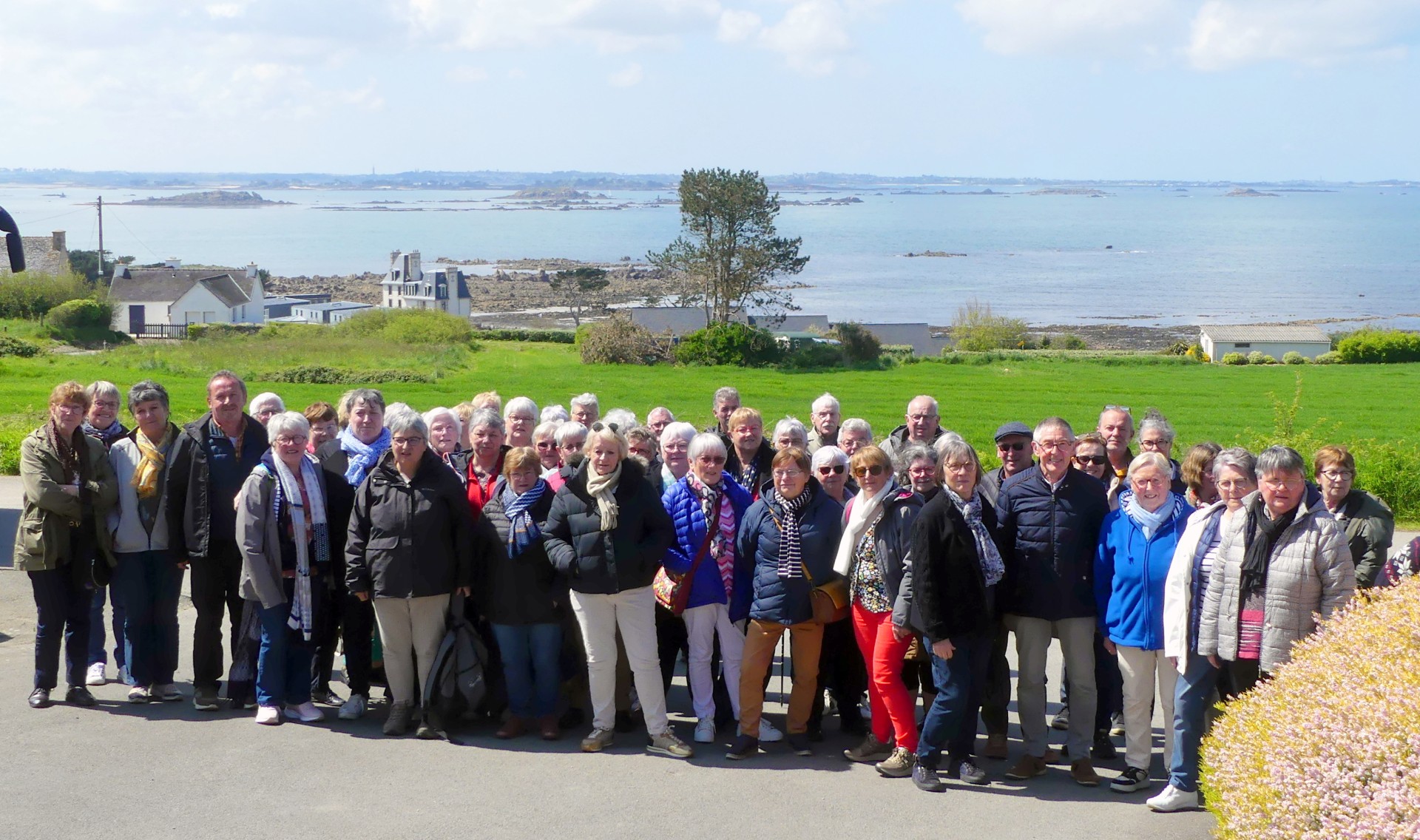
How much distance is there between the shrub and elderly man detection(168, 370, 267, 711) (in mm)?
37646

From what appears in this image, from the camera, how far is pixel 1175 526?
591cm

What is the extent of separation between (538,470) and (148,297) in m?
83.6

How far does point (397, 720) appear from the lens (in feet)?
21.8

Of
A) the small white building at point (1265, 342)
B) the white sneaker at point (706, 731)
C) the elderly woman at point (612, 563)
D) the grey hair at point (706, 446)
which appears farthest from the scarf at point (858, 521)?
the small white building at point (1265, 342)

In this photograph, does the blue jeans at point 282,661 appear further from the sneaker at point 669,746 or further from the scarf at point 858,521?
the scarf at point 858,521

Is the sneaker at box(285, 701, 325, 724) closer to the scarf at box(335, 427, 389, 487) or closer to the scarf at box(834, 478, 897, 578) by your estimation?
the scarf at box(335, 427, 389, 487)

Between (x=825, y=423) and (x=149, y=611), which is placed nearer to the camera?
(x=149, y=611)

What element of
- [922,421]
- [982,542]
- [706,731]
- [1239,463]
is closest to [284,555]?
[706,731]

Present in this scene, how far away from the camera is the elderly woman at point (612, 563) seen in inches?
246

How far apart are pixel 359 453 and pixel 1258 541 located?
4.90m

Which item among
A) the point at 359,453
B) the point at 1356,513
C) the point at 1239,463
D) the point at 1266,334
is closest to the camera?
the point at 1239,463

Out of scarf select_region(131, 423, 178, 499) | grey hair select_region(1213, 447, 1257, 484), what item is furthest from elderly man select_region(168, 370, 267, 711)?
grey hair select_region(1213, 447, 1257, 484)

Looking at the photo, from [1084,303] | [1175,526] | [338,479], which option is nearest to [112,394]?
[338,479]

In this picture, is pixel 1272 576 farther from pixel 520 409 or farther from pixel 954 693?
A: pixel 520 409
